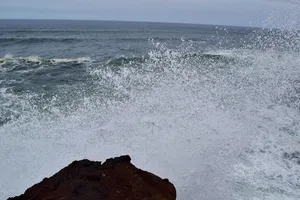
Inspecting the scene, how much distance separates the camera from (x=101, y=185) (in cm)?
273

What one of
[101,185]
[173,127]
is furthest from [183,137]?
[101,185]

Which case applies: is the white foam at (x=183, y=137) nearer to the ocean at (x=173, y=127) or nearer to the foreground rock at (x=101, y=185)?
the ocean at (x=173, y=127)

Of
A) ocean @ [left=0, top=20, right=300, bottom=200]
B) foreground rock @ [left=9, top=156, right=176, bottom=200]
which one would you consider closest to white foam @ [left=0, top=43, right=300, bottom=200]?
ocean @ [left=0, top=20, right=300, bottom=200]

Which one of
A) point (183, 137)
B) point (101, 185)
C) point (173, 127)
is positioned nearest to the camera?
point (101, 185)

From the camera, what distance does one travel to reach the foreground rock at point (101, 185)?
262 centimetres

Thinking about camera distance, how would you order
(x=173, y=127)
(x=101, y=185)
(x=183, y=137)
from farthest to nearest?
(x=173, y=127)
(x=183, y=137)
(x=101, y=185)

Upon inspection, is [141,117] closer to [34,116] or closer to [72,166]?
[34,116]

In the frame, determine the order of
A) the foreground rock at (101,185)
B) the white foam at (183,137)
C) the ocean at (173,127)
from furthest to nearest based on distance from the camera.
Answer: the ocean at (173,127), the white foam at (183,137), the foreground rock at (101,185)

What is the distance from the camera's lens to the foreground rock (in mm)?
2621

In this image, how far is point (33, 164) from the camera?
18.9 feet

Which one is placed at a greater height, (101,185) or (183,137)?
(101,185)

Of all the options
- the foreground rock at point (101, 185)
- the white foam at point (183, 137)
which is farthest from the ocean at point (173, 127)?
the foreground rock at point (101, 185)

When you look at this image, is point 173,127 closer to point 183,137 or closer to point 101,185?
point 183,137

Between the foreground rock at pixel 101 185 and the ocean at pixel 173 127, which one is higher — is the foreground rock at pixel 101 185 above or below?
above
